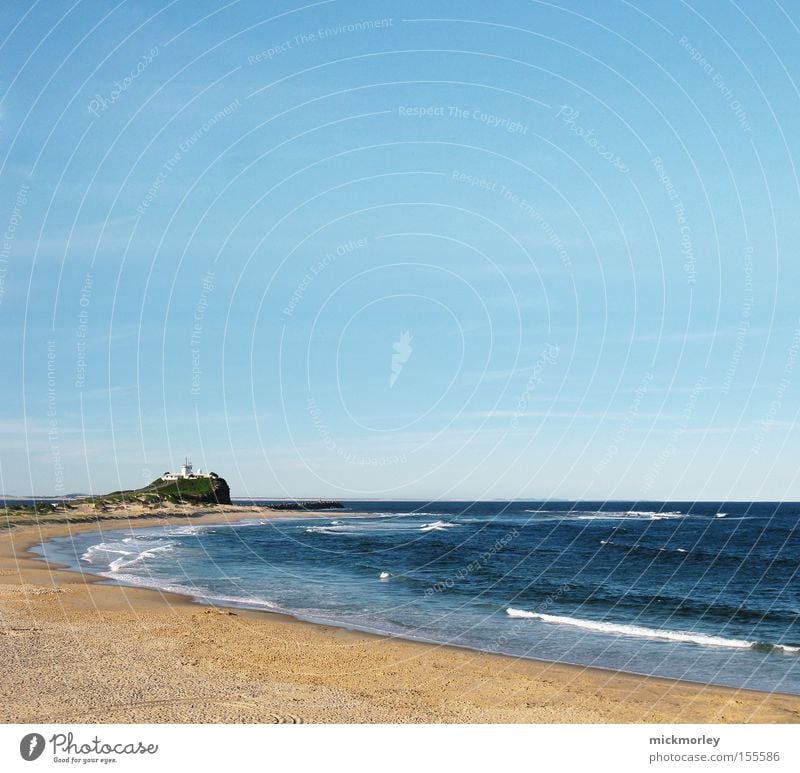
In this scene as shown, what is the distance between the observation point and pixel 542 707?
17.9m

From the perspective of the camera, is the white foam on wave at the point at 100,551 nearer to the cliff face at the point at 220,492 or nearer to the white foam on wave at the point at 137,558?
the white foam on wave at the point at 137,558

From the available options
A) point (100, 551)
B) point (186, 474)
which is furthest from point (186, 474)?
point (100, 551)

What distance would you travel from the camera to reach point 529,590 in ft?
139

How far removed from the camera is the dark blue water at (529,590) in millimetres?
26109

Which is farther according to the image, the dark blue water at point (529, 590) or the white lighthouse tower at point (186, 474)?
the white lighthouse tower at point (186, 474)

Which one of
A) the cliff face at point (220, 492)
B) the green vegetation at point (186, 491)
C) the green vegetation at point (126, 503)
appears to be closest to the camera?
the green vegetation at point (126, 503)
